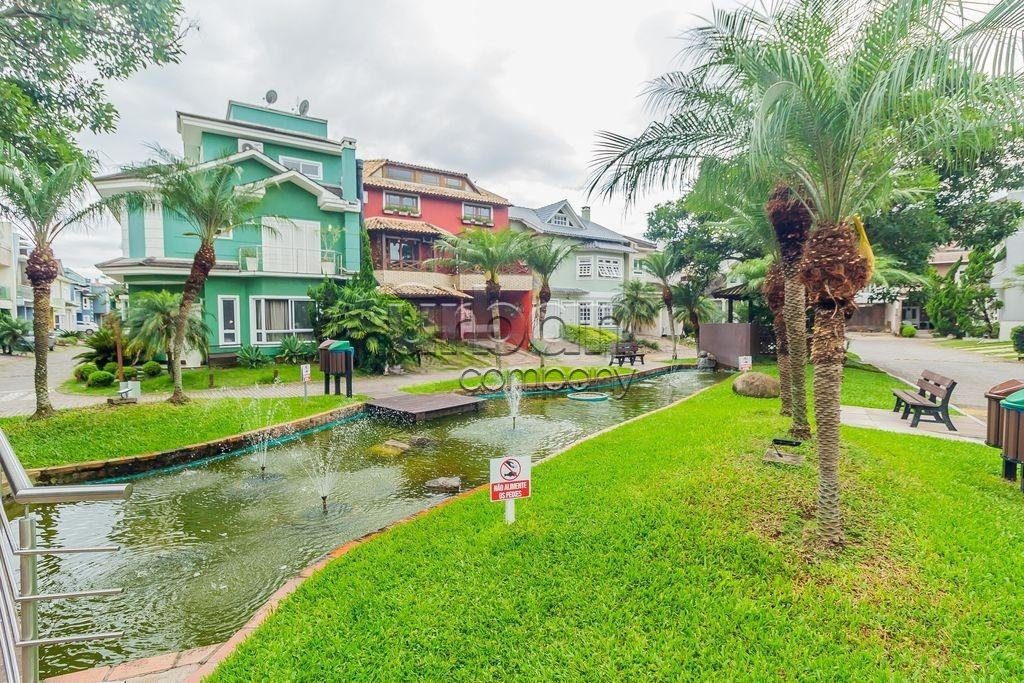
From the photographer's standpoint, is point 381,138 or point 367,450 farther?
point 381,138

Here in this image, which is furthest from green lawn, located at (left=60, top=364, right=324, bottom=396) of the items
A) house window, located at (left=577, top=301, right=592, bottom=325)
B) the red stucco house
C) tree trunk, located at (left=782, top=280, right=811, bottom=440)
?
house window, located at (left=577, top=301, right=592, bottom=325)

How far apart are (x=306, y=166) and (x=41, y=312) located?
590 inches

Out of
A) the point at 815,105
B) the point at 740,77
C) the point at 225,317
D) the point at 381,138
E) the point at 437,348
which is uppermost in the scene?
the point at 381,138

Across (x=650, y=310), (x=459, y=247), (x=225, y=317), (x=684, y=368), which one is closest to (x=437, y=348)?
(x=459, y=247)

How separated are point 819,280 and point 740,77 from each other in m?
2.65

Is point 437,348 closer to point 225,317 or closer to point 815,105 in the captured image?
point 225,317

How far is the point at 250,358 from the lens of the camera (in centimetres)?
1819

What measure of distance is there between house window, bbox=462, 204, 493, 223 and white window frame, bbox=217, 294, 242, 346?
1418 centimetres

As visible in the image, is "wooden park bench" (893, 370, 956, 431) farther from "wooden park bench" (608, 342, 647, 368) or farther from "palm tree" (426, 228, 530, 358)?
"palm tree" (426, 228, 530, 358)

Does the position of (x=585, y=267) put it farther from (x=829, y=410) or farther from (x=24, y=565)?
(x=24, y=565)

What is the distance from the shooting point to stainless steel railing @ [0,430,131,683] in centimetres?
211

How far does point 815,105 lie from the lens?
463 centimetres

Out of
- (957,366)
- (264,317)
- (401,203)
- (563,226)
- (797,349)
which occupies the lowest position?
(957,366)

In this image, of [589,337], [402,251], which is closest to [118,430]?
[402,251]
